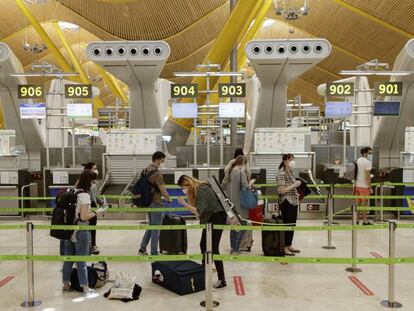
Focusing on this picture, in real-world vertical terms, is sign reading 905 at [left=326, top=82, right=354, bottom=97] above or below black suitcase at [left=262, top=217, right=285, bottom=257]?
above

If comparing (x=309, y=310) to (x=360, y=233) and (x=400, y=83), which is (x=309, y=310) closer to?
(x=360, y=233)

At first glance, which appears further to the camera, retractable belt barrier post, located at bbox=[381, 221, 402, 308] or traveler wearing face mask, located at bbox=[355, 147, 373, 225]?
traveler wearing face mask, located at bbox=[355, 147, 373, 225]

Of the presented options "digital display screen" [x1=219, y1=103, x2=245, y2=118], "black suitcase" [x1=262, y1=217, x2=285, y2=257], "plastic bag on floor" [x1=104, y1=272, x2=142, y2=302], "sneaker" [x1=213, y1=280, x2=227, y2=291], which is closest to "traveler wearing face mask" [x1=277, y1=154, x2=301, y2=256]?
"black suitcase" [x1=262, y1=217, x2=285, y2=257]

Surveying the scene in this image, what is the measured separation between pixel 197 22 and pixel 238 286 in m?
25.1

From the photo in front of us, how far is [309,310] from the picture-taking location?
5023 mm

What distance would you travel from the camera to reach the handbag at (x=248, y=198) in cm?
683

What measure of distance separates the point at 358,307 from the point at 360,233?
429 cm

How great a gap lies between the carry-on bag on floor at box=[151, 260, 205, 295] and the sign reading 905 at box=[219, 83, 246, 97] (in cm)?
607

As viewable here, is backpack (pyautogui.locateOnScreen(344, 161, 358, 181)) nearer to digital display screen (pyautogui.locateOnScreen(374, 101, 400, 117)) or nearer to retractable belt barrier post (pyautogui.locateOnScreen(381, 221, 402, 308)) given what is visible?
digital display screen (pyautogui.locateOnScreen(374, 101, 400, 117))

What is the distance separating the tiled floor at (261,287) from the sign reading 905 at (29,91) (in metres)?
4.68

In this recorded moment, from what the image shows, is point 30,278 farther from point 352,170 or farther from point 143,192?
point 352,170

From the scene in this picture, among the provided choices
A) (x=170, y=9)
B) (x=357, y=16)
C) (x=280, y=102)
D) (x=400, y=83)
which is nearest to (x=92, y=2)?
(x=170, y=9)

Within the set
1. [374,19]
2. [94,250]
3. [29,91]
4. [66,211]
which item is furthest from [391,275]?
[374,19]

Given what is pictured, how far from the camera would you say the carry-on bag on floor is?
5477 millimetres
